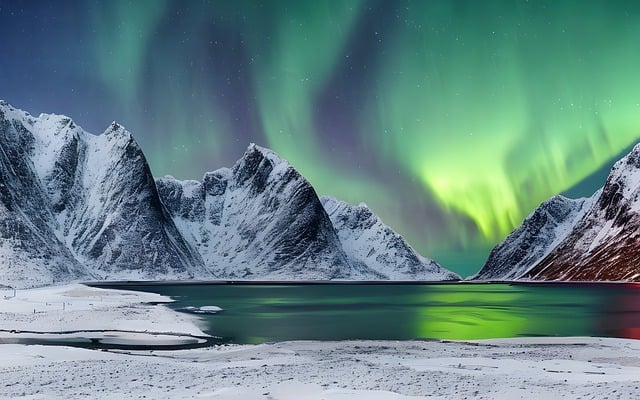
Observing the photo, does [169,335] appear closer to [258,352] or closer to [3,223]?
[258,352]

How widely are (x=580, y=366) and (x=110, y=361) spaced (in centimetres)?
2380

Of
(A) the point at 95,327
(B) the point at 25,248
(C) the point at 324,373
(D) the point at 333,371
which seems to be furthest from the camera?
(B) the point at 25,248

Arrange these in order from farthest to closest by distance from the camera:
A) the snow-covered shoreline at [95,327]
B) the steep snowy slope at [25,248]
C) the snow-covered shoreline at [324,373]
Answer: the steep snowy slope at [25,248] < the snow-covered shoreline at [95,327] < the snow-covered shoreline at [324,373]

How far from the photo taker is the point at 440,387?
24891 mm

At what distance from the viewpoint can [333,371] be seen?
28672 millimetres

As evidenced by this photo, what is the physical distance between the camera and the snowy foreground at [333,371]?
76.9ft

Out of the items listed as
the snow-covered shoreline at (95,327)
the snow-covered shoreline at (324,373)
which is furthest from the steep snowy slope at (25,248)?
the snow-covered shoreline at (324,373)

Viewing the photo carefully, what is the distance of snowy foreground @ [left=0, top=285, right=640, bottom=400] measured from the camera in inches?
923

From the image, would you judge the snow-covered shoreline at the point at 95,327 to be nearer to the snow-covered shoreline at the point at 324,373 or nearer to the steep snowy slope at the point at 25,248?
the snow-covered shoreline at the point at 324,373

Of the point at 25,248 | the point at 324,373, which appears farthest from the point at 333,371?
the point at 25,248

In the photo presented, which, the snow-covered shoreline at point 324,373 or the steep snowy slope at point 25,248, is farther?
the steep snowy slope at point 25,248

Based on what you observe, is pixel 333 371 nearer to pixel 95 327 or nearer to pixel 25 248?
pixel 95 327

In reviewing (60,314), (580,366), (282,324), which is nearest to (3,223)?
(60,314)

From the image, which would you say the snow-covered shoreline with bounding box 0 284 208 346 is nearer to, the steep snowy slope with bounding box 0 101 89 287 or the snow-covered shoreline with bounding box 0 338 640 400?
the snow-covered shoreline with bounding box 0 338 640 400
